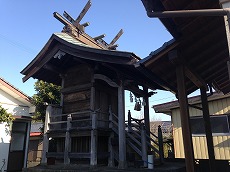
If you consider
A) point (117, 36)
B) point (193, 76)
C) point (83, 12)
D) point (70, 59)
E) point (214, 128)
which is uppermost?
point (117, 36)

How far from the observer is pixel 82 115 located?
30.3ft

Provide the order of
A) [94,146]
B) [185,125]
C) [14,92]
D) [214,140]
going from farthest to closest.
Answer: [14,92] < [214,140] < [94,146] < [185,125]

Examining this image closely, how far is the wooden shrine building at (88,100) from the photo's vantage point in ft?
25.4

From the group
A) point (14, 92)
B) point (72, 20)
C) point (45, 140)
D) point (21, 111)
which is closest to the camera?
point (45, 140)

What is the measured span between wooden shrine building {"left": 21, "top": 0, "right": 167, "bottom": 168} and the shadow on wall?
301 cm

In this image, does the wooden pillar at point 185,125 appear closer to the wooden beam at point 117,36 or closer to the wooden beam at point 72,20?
the wooden beam at point 72,20

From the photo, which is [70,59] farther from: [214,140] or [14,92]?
[214,140]

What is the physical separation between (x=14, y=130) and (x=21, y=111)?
3.87 feet

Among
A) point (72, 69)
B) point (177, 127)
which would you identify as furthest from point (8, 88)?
point (177, 127)

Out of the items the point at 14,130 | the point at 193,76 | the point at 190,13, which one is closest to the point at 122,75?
the point at 193,76

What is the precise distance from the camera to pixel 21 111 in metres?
12.5

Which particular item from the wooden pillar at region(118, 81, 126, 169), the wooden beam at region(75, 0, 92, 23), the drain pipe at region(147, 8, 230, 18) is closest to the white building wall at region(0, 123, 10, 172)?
the wooden beam at region(75, 0, 92, 23)

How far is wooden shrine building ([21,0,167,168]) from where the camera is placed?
7.73 metres

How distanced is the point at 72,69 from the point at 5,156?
6180 mm
